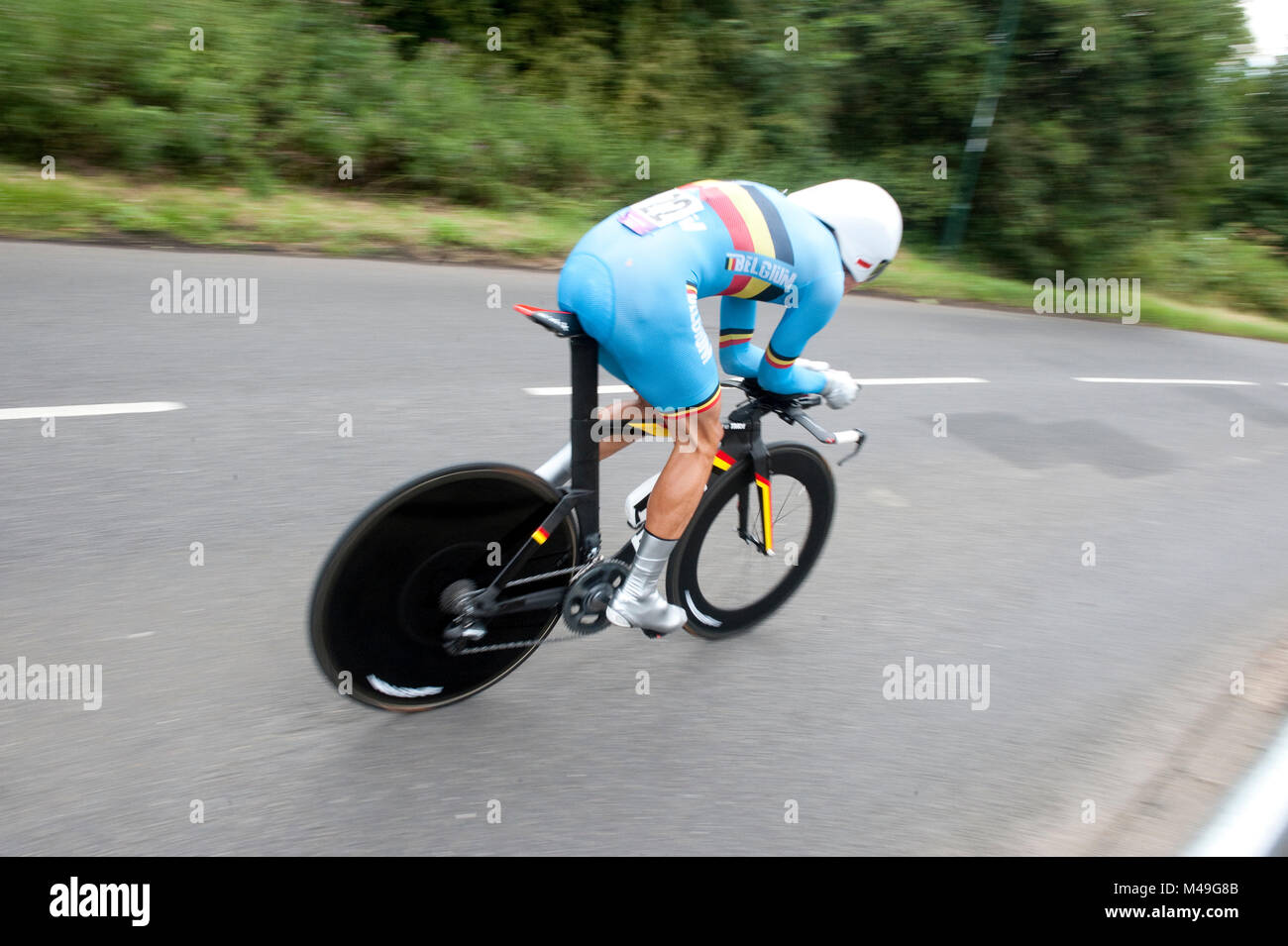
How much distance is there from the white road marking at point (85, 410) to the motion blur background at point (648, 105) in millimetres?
4125

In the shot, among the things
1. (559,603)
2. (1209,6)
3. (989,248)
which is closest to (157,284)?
(559,603)

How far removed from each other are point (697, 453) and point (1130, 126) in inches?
565

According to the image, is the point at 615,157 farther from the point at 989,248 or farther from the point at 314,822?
the point at 314,822

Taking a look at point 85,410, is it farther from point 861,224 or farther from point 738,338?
point 861,224

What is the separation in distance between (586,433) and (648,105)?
12.3m

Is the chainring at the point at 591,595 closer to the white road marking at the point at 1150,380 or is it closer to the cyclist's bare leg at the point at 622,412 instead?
the cyclist's bare leg at the point at 622,412

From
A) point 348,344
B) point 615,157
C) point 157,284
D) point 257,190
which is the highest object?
point 615,157

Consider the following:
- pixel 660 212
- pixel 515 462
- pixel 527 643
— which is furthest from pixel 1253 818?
pixel 515 462

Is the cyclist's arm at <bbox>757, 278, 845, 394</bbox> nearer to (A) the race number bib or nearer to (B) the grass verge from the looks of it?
(A) the race number bib

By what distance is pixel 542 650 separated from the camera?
367 cm

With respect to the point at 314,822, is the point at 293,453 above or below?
above

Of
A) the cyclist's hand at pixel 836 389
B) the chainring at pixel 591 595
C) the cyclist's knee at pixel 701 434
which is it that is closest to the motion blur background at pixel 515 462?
the chainring at pixel 591 595

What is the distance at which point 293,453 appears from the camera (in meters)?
4.77

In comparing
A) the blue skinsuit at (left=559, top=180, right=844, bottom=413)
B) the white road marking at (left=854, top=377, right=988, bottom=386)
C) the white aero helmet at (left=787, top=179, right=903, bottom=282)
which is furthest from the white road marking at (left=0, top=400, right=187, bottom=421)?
the white road marking at (left=854, top=377, right=988, bottom=386)
